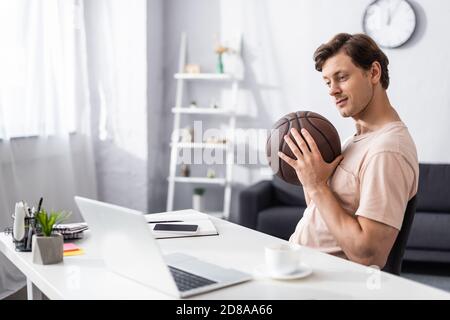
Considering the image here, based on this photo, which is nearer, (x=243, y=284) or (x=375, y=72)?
(x=243, y=284)

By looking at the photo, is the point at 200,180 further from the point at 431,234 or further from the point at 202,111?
the point at 431,234

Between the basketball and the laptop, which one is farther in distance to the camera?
the basketball

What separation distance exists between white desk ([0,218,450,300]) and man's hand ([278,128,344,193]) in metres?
0.20

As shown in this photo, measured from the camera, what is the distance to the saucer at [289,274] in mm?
1228

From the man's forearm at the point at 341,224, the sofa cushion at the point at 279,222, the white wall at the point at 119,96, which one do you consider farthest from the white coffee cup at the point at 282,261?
the white wall at the point at 119,96

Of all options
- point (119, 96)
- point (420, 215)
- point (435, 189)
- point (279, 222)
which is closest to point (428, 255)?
point (420, 215)

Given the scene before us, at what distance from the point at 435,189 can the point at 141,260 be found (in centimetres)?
307

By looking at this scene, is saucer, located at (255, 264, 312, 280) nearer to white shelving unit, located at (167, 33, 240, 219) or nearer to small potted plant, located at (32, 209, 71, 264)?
small potted plant, located at (32, 209, 71, 264)

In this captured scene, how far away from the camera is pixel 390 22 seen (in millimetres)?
3998

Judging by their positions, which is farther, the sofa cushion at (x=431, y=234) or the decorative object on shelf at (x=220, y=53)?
the decorative object on shelf at (x=220, y=53)

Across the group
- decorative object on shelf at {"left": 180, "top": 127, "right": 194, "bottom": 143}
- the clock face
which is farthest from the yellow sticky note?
the clock face

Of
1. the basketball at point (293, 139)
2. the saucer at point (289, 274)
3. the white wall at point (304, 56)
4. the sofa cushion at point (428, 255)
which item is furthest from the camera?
the white wall at point (304, 56)

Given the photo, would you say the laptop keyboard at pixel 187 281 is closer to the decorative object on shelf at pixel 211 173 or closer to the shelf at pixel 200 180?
the shelf at pixel 200 180

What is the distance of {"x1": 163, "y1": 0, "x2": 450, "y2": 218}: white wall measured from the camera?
393 centimetres
